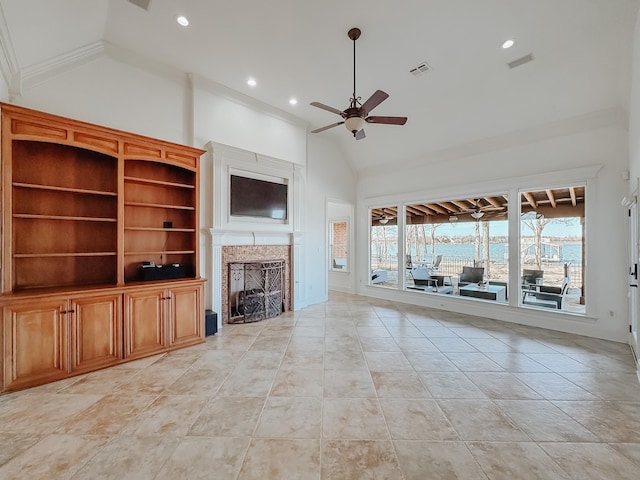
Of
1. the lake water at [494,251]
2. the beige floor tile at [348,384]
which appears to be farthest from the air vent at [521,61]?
the beige floor tile at [348,384]

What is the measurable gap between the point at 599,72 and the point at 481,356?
13.9ft

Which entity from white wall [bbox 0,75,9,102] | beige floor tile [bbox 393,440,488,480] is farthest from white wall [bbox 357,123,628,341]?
white wall [bbox 0,75,9,102]

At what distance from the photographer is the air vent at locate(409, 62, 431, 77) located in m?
4.01

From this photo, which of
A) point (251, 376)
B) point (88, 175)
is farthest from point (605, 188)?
point (88, 175)

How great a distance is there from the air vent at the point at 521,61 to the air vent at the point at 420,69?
1.14 metres

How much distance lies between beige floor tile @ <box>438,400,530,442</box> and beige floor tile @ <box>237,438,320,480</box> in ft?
3.82

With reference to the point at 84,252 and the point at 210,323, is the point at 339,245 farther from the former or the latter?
the point at 84,252

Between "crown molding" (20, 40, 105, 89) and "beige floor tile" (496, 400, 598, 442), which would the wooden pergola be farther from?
"crown molding" (20, 40, 105, 89)

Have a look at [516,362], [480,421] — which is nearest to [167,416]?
[480,421]

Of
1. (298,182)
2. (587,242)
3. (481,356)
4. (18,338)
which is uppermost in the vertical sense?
(298,182)

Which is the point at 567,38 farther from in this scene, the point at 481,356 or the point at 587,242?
the point at 481,356

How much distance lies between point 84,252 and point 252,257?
2431 millimetres

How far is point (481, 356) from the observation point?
138 inches

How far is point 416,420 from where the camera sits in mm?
2258
